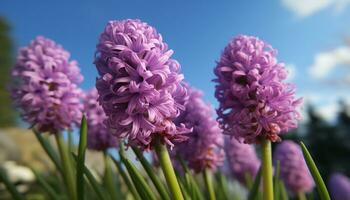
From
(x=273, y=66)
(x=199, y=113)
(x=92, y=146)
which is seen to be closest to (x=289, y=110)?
(x=273, y=66)

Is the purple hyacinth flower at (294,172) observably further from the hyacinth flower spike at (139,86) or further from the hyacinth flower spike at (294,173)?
the hyacinth flower spike at (139,86)

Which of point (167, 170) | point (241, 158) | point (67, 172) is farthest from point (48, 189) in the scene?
point (241, 158)

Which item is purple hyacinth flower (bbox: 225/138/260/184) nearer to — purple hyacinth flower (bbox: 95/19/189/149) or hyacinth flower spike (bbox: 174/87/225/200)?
hyacinth flower spike (bbox: 174/87/225/200)

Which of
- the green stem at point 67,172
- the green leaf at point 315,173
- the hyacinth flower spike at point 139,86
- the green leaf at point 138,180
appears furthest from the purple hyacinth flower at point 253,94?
the green stem at point 67,172

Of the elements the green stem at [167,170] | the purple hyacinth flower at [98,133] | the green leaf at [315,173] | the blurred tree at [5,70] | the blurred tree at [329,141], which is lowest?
the green leaf at [315,173]

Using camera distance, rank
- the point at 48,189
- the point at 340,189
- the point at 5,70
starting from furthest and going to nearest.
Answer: the point at 5,70, the point at 340,189, the point at 48,189

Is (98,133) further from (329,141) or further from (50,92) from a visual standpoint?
(329,141)
